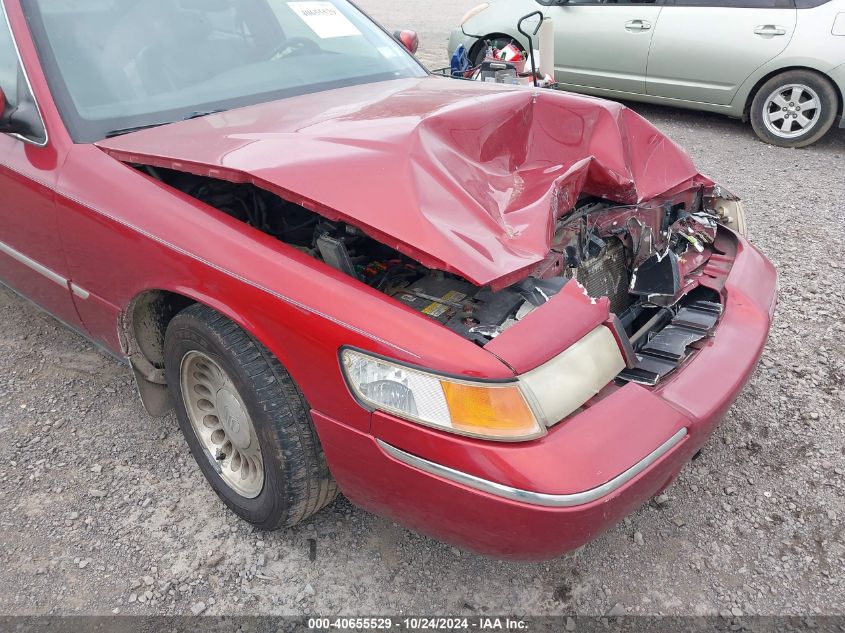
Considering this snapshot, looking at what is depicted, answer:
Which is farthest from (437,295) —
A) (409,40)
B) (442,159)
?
(409,40)

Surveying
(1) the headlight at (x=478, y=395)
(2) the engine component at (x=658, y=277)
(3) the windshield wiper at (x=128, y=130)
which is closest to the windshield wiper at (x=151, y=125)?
(3) the windshield wiper at (x=128, y=130)

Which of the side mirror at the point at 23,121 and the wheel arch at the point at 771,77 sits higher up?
the side mirror at the point at 23,121

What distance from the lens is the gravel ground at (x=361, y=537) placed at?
1932mm

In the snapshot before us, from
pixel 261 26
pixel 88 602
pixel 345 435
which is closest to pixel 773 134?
pixel 261 26

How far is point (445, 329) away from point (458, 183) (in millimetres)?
530

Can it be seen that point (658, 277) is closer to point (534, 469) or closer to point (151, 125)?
point (534, 469)

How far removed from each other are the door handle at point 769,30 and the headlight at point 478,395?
5251 mm

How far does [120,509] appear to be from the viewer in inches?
88.4

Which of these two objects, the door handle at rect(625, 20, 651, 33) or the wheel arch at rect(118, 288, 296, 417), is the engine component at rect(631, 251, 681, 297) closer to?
the wheel arch at rect(118, 288, 296, 417)

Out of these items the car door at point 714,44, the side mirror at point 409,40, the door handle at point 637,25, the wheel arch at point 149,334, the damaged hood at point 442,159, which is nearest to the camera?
the damaged hood at point 442,159

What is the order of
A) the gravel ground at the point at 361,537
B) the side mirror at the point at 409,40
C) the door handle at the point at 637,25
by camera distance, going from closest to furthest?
1. the gravel ground at the point at 361,537
2. the side mirror at the point at 409,40
3. the door handle at the point at 637,25

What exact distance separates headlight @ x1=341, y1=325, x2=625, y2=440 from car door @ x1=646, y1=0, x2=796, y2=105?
517cm

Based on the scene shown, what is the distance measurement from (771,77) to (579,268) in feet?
15.5

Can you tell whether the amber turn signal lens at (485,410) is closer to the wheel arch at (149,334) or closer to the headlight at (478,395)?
the headlight at (478,395)
